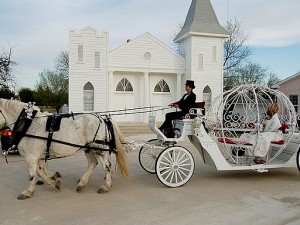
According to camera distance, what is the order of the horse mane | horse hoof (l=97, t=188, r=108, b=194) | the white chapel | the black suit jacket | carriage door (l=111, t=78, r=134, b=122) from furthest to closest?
Result: carriage door (l=111, t=78, r=134, b=122), the white chapel, the black suit jacket, horse hoof (l=97, t=188, r=108, b=194), the horse mane

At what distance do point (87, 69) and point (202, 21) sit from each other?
7857 millimetres

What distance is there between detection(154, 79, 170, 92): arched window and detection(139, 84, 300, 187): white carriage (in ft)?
39.3

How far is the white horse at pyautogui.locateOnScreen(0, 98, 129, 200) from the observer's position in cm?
547

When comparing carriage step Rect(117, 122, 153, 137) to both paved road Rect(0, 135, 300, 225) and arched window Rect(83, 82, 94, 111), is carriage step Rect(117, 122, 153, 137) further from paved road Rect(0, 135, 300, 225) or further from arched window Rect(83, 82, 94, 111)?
paved road Rect(0, 135, 300, 225)

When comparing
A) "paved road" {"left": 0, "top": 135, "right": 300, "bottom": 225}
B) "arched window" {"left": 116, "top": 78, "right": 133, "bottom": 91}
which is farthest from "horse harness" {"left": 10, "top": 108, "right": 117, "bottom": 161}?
"arched window" {"left": 116, "top": 78, "right": 133, "bottom": 91}

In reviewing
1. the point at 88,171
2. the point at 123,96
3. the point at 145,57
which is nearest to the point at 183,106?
the point at 88,171

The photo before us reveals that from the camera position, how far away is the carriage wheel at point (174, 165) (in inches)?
238

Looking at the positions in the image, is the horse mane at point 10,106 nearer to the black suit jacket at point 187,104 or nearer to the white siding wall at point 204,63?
the black suit jacket at point 187,104

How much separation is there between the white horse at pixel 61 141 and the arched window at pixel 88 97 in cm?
1208

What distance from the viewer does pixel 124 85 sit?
1900cm

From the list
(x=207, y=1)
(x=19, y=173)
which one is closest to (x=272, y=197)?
(x=19, y=173)

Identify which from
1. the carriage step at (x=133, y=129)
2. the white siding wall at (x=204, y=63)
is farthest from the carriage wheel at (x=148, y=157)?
the white siding wall at (x=204, y=63)

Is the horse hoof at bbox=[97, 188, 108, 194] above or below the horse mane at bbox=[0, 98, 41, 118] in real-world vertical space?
below

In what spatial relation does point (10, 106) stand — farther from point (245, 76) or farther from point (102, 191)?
point (245, 76)
